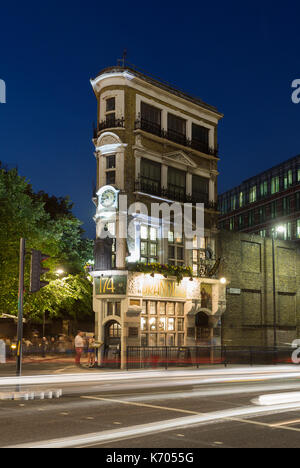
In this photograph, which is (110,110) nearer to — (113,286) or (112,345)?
(113,286)

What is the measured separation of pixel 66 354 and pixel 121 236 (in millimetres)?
11464

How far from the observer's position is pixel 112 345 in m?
28.6

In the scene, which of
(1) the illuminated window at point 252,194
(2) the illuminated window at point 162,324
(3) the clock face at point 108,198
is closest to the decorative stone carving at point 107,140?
(3) the clock face at point 108,198

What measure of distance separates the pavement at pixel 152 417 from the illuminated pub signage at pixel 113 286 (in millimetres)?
8758

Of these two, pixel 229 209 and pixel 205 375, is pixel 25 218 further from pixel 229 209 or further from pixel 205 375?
pixel 229 209

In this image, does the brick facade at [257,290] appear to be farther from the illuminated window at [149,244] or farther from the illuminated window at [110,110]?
the illuminated window at [110,110]

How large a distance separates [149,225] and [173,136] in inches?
232

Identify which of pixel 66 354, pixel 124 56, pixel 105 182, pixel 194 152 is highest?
pixel 124 56

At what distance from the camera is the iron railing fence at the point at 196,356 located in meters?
27.3

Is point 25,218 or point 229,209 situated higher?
point 229,209

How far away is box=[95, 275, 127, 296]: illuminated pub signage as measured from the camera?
27953mm

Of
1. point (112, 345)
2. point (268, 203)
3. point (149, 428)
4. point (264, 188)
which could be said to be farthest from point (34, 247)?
point (264, 188)

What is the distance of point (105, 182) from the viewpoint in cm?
2980
